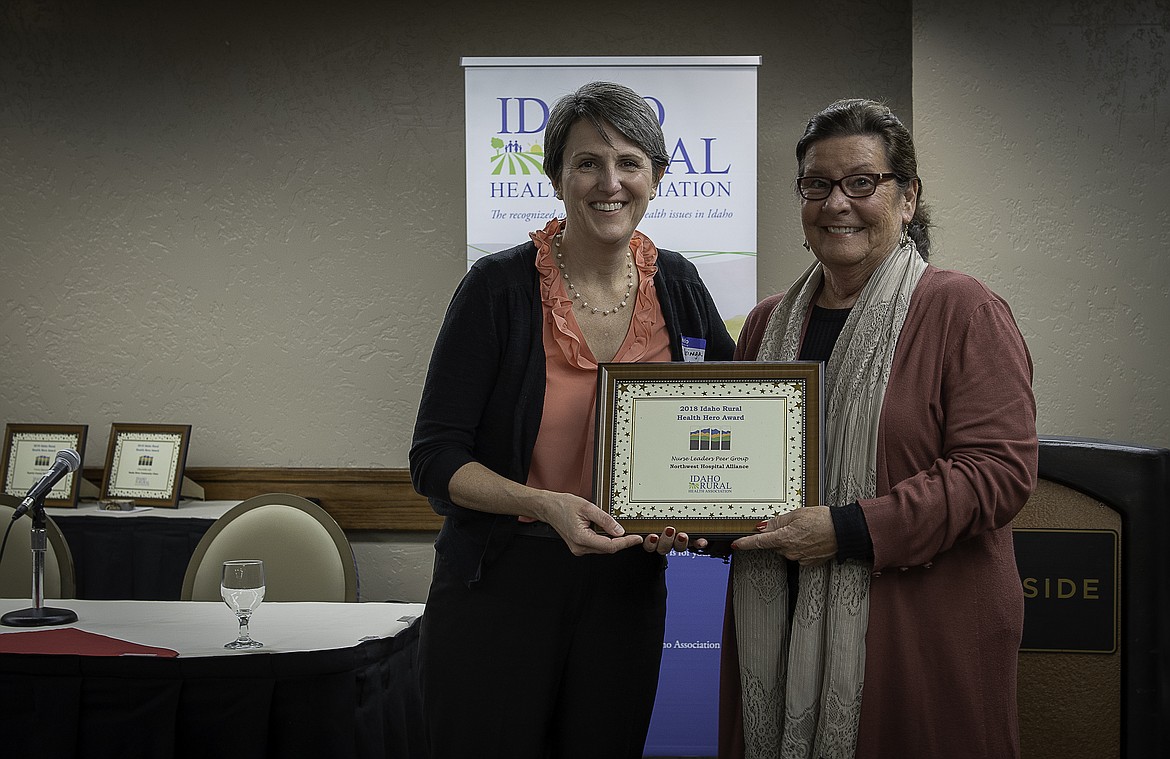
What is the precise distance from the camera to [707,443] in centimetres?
173

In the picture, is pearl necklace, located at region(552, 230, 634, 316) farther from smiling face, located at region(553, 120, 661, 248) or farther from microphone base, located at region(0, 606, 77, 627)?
microphone base, located at region(0, 606, 77, 627)

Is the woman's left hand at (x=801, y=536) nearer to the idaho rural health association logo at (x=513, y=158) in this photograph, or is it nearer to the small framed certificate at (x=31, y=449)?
the idaho rural health association logo at (x=513, y=158)

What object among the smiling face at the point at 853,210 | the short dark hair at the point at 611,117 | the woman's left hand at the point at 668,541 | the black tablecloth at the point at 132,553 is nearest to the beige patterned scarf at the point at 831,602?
the smiling face at the point at 853,210

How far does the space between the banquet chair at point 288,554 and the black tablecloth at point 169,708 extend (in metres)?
1.04

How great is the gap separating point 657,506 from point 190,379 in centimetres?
350

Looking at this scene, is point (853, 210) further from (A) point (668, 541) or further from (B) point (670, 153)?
(B) point (670, 153)

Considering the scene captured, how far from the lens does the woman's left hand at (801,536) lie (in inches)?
61.7

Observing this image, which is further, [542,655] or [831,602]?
[542,655]

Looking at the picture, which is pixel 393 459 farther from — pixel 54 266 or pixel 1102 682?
pixel 1102 682

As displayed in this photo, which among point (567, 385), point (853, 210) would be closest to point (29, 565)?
point (567, 385)

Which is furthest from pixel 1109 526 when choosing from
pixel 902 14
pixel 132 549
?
pixel 132 549

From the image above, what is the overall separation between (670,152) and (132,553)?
2564 mm

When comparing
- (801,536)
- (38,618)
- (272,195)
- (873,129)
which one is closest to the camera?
(801,536)

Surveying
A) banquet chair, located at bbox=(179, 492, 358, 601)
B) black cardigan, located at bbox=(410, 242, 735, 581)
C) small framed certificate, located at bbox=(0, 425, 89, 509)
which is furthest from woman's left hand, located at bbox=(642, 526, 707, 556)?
A: small framed certificate, located at bbox=(0, 425, 89, 509)
